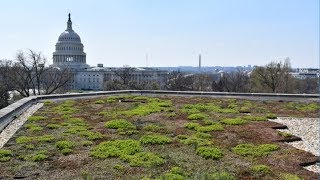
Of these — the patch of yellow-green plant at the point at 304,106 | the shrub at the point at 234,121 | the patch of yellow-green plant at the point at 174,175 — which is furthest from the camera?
the patch of yellow-green plant at the point at 304,106

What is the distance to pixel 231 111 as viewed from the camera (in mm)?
22484

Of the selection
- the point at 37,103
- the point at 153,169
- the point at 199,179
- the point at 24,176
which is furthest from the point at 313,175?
the point at 37,103

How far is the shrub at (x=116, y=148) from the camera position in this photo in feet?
42.4

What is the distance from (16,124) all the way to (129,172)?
29.3 ft

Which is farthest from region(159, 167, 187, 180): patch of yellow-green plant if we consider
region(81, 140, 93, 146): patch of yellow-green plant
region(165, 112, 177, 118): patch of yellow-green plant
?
region(165, 112, 177, 118): patch of yellow-green plant

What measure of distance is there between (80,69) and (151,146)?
121 meters

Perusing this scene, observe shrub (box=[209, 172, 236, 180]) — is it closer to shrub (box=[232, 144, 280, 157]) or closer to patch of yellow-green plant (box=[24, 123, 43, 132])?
shrub (box=[232, 144, 280, 157])

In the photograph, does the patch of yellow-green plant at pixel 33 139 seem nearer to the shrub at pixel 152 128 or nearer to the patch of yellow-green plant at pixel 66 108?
the shrub at pixel 152 128

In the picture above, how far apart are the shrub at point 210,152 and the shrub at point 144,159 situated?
4.70ft

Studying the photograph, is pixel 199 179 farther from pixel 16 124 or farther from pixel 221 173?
pixel 16 124

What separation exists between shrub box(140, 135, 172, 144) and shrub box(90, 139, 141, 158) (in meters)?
0.32

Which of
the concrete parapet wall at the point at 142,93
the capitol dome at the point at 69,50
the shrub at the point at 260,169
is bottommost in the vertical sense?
the shrub at the point at 260,169

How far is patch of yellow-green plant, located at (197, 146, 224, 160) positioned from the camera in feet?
41.7

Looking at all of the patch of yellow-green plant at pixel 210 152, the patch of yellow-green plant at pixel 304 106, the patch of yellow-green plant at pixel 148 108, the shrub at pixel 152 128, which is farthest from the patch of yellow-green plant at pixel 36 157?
the patch of yellow-green plant at pixel 304 106
